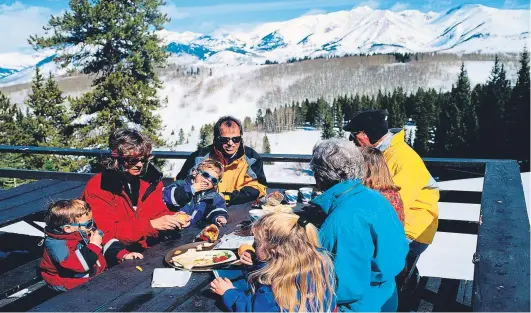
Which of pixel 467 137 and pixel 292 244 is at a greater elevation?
pixel 292 244

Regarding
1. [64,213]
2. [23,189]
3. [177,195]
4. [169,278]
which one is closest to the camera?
[169,278]

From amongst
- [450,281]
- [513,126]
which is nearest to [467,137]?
[513,126]

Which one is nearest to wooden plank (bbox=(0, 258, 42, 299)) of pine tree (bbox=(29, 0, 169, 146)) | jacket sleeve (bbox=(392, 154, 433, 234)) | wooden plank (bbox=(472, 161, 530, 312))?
jacket sleeve (bbox=(392, 154, 433, 234))

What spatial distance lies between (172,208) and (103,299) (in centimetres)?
158

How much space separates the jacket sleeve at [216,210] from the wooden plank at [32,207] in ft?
4.77

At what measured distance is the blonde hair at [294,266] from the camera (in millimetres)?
2090

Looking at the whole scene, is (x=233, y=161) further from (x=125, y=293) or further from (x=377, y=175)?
(x=125, y=293)

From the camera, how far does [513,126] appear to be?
41.5 metres

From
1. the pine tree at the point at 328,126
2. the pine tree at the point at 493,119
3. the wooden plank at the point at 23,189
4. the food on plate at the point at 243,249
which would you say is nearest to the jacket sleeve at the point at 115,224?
the food on plate at the point at 243,249

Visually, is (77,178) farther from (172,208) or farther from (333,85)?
(333,85)

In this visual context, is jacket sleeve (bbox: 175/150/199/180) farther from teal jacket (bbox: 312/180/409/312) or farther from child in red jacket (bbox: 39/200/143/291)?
teal jacket (bbox: 312/180/409/312)

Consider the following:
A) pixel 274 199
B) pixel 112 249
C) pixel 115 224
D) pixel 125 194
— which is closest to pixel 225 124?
pixel 274 199

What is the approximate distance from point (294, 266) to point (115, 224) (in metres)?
1.57

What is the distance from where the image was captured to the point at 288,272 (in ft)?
6.89
